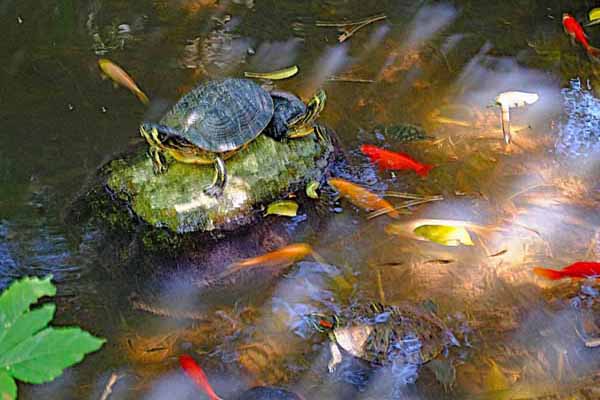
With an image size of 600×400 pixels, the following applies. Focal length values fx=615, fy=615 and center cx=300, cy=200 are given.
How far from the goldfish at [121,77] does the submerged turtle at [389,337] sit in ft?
8.80

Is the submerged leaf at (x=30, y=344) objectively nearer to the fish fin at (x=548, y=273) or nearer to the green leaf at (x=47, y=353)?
the green leaf at (x=47, y=353)

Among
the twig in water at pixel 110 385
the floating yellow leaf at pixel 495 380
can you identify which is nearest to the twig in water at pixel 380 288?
the floating yellow leaf at pixel 495 380

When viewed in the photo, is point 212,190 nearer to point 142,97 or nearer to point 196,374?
point 196,374

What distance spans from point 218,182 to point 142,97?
4.83 feet

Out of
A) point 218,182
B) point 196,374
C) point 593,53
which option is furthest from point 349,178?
point 593,53

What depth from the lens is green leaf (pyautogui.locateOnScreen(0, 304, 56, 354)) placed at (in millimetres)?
1292

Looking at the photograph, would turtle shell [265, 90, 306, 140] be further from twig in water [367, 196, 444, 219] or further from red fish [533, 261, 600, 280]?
red fish [533, 261, 600, 280]

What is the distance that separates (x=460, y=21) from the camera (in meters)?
6.52

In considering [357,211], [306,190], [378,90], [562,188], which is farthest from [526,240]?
[378,90]

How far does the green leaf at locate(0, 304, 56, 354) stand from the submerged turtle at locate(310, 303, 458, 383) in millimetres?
2196

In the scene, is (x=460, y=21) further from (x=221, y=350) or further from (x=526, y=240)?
(x=221, y=350)

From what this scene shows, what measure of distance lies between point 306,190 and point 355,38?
2.34 meters

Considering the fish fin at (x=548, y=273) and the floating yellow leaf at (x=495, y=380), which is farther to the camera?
the fish fin at (x=548, y=273)

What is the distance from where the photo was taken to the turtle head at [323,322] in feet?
11.3
